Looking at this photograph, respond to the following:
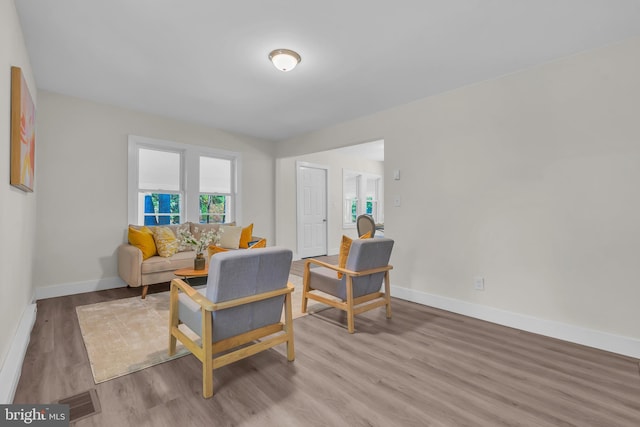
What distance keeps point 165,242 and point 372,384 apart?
324 cm

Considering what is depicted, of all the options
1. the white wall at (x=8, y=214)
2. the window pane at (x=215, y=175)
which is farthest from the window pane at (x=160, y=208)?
the white wall at (x=8, y=214)

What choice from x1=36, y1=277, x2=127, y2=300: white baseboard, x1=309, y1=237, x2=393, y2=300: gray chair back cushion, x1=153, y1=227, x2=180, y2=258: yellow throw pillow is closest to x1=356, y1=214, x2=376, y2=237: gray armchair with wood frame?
x1=309, y1=237, x2=393, y2=300: gray chair back cushion

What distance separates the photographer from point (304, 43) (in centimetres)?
249

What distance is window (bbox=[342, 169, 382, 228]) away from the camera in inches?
300

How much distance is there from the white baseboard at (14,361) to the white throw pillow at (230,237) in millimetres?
2341

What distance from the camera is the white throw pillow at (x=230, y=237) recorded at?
4.73m

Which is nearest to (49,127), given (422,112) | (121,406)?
(121,406)

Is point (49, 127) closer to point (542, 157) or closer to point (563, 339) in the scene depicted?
point (542, 157)

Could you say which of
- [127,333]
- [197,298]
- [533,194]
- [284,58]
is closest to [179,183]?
[127,333]

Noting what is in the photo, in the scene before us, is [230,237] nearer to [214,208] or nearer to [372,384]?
[214,208]

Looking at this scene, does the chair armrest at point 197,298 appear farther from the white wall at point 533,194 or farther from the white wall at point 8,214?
the white wall at point 533,194

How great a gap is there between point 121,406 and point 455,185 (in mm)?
3444

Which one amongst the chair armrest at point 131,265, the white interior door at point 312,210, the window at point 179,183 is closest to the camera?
the chair armrest at point 131,265

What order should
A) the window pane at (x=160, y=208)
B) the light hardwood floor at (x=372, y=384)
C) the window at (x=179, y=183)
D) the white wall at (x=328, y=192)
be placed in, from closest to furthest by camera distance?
the light hardwood floor at (x=372, y=384) → the window at (x=179, y=183) → the window pane at (x=160, y=208) → the white wall at (x=328, y=192)
